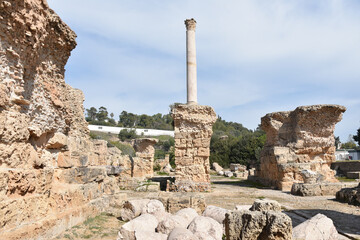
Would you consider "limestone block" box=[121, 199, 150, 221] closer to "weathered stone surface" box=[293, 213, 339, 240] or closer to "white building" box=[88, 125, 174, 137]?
"weathered stone surface" box=[293, 213, 339, 240]

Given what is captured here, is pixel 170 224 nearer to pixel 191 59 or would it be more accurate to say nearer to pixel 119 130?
pixel 191 59

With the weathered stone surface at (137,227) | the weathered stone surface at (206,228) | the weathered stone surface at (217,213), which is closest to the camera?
the weathered stone surface at (137,227)

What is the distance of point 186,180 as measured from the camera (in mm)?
10195

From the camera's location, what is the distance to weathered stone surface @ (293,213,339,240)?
386 cm

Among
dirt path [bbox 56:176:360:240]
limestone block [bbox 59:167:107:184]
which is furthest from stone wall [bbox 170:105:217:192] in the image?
limestone block [bbox 59:167:107:184]

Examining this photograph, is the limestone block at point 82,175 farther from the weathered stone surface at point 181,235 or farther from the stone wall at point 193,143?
the stone wall at point 193,143

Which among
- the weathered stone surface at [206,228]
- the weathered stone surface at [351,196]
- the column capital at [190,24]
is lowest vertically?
the weathered stone surface at [206,228]

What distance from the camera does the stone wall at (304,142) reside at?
12.5 metres

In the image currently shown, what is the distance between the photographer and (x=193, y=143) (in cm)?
1068

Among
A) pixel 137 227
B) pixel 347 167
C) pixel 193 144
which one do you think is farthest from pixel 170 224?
pixel 347 167

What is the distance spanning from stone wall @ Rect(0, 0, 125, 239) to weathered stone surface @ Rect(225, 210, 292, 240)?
7.68ft

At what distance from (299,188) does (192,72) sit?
6909 millimetres

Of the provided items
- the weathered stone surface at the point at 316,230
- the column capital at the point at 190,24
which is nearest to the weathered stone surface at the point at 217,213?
the weathered stone surface at the point at 316,230

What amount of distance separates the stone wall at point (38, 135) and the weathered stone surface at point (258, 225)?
234 cm
